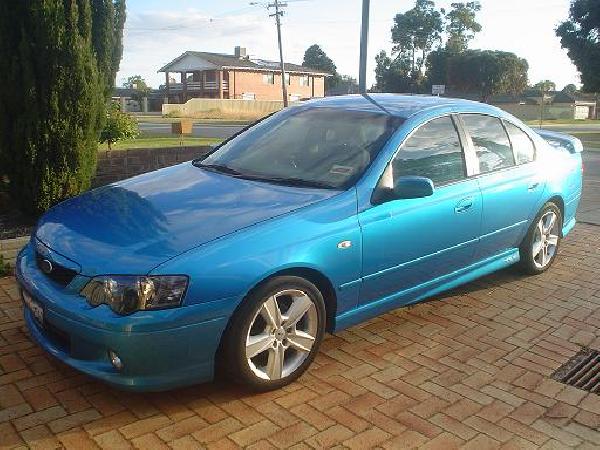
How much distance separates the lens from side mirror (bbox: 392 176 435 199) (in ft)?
11.7

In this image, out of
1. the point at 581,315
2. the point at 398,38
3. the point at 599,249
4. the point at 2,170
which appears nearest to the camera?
the point at 581,315

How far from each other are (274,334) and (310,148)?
4.73 ft

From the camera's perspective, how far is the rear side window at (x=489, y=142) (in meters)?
4.50

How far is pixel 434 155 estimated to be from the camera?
4125 millimetres

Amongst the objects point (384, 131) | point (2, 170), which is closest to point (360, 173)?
point (384, 131)

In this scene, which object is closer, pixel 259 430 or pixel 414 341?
pixel 259 430

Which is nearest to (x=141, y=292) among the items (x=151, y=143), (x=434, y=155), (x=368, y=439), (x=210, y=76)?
(x=368, y=439)

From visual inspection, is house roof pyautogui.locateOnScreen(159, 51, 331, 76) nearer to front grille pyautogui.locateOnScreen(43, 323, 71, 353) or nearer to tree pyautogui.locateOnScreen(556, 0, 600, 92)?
tree pyautogui.locateOnScreen(556, 0, 600, 92)

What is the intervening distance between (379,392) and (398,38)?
77.7 meters

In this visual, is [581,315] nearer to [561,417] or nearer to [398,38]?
[561,417]

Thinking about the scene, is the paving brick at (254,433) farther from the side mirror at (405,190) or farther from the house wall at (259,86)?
the house wall at (259,86)

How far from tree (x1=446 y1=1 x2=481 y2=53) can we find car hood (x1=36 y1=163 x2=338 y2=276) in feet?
244

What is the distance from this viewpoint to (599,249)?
6.45 m

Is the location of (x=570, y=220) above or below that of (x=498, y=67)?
below
